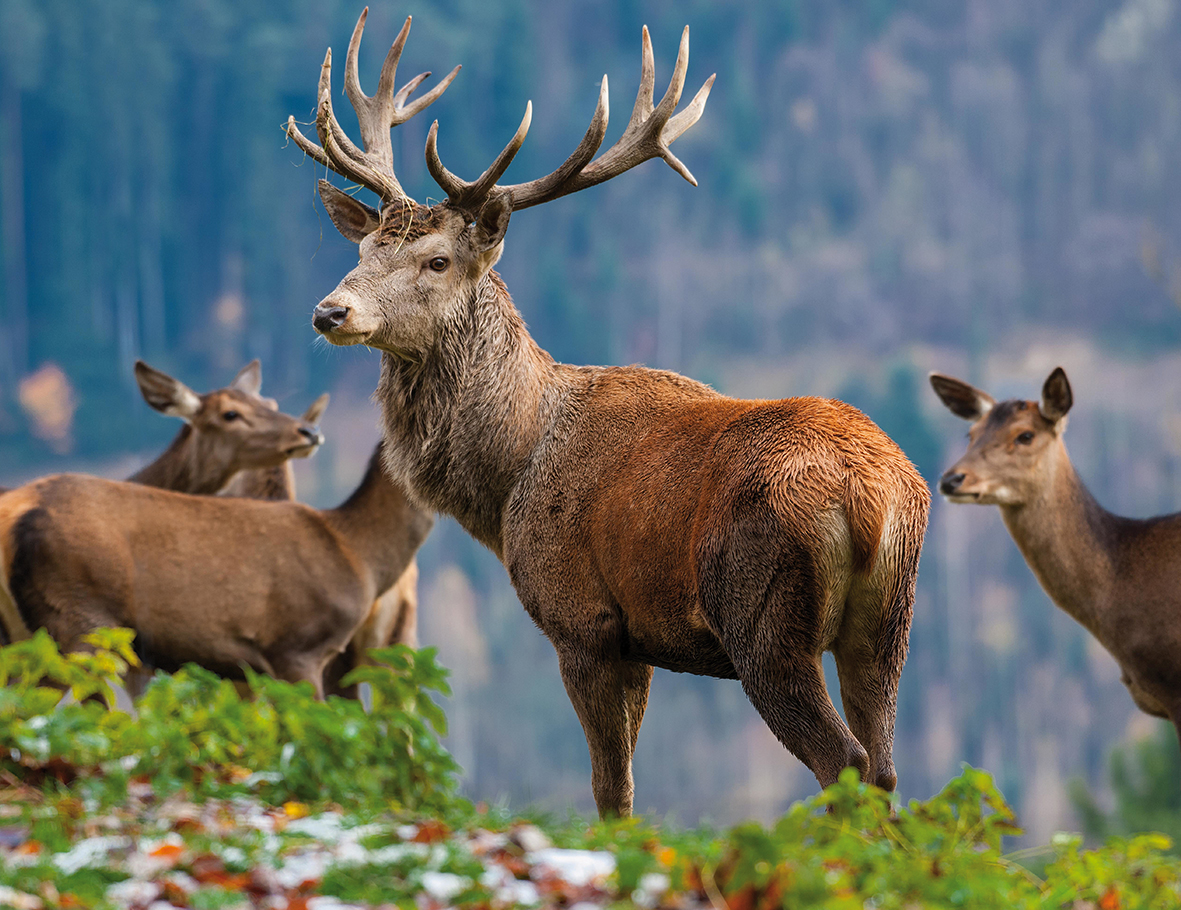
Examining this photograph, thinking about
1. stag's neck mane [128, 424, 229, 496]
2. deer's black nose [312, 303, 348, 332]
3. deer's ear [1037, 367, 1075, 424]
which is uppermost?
deer's ear [1037, 367, 1075, 424]

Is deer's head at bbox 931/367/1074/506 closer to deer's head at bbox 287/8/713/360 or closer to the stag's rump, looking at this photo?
deer's head at bbox 287/8/713/360

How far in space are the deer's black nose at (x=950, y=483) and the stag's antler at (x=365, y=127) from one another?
13.8 ft

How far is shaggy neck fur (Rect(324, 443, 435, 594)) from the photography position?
884cm

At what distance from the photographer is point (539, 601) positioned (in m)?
4.91

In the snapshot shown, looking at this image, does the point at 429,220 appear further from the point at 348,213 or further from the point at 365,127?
the point at 365,127

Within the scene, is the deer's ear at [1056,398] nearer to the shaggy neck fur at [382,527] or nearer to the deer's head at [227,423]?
the shaggy neck fur at [382,527]

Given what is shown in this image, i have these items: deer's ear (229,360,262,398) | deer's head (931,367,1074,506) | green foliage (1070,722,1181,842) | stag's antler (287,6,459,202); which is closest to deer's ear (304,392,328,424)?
deer's ear (229,360,262,398)

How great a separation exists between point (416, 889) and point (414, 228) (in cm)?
335

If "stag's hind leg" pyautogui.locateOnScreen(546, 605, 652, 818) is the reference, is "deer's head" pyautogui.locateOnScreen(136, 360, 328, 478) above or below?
above

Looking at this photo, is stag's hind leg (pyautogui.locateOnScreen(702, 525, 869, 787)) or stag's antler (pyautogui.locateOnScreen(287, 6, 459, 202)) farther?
stag's antler (pyautogui.locateOnScreen(287, 6, 459, 202))

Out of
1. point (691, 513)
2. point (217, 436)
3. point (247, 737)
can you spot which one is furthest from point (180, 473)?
point (247, 737)

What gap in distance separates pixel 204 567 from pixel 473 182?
156 inches

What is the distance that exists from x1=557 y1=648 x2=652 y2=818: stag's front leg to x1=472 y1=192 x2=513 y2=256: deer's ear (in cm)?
182

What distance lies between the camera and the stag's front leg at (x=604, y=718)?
4754 millimetres
